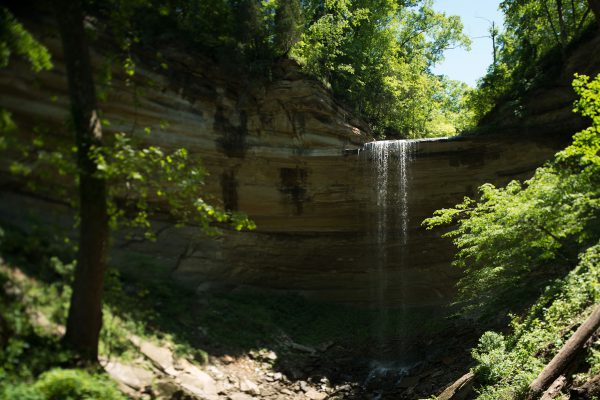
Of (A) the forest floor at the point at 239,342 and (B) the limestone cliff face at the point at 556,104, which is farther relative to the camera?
(B) the limestone cliff face at the point at 556,104

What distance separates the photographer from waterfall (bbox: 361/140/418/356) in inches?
644

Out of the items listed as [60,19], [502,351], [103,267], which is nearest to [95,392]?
[103,267]

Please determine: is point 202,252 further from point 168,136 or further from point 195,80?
point 195,80

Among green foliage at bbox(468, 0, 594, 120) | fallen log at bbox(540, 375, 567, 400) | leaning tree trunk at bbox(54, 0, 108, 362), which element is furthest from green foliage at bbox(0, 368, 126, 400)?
green foliage at bbox(468, 0, 594, 120)

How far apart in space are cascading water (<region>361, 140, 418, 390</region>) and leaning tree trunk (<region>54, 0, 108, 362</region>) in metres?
10.3

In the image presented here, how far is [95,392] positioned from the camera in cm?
654

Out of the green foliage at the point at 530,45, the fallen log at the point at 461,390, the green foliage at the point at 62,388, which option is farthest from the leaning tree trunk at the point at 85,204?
the green foliage at the point at 530,45

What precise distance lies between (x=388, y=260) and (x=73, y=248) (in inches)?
467

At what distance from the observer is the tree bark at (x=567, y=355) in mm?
6543

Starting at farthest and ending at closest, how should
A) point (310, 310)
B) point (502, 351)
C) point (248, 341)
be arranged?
point (310, 310) < point (248, 341) < point (502, 351)

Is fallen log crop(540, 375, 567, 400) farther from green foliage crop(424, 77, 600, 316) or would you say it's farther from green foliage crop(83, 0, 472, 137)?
green foliage crop(83, 0, 472, 137)

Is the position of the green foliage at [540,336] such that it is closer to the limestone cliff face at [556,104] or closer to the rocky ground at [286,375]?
the rocky ground at [286,375]

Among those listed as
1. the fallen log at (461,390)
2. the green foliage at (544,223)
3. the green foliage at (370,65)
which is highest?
the green foliage at (370,65)

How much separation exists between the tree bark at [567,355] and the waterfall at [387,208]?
9221 millimetres
